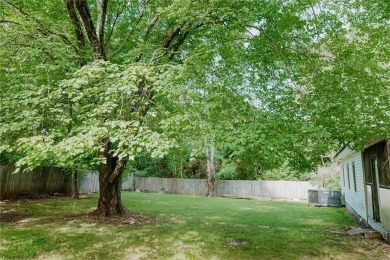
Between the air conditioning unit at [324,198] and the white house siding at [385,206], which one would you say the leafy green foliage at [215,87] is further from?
the air conditioning unit at [324,198]

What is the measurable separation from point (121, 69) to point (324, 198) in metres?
14.9

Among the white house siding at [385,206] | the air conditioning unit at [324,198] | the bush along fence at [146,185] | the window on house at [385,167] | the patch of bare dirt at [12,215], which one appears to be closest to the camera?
the window on house at [385,167]

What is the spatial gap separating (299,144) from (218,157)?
19.7m

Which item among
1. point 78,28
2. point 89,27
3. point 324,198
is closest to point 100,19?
point 89,27

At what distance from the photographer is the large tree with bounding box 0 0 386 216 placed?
6.18m

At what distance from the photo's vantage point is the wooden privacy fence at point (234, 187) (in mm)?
23000

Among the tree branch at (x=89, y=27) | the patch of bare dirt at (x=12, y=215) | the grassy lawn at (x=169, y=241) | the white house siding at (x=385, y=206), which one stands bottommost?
the grassy lawn at (x=169, y=241)

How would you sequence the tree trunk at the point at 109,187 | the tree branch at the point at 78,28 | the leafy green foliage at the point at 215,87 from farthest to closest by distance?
the tree trunk at the point at 109,187 < the tree branch at the point at 78,28 < the leafy green foliage at the point at 215,87

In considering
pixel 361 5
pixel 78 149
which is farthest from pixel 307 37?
pixel 78 149

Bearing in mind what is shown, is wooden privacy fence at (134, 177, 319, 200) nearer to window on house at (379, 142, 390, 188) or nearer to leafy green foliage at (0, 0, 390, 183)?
window on house at (379, 142, 390, 188)

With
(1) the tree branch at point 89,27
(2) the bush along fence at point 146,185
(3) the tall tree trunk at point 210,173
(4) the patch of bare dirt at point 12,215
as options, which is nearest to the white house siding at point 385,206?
(1) the tree branch at point 89,27

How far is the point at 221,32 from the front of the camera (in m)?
8.35

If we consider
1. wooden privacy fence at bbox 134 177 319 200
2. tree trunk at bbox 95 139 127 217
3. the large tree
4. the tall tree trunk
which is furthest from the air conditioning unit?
tree trunk at bbox 95 139 127 217

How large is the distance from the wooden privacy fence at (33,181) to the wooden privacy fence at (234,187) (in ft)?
35.6
